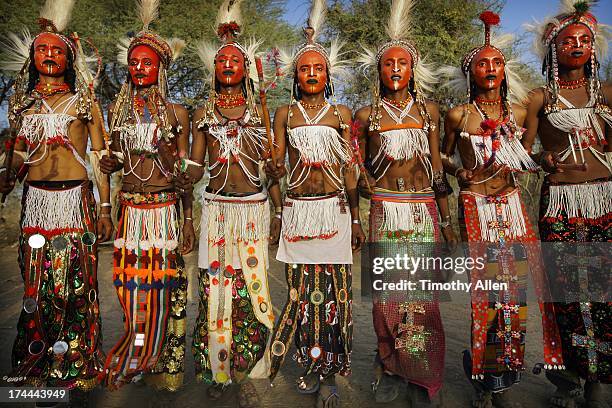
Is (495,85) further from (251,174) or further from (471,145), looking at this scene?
(251,174)

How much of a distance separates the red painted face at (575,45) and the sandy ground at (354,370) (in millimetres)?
2560

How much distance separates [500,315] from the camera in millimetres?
3654

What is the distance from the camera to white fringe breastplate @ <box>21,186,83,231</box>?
3676mm

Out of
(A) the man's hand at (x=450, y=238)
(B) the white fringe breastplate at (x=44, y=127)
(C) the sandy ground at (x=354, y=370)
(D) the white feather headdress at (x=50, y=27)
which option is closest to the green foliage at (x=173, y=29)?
(C) the sandy ground at (x=354, y=370)

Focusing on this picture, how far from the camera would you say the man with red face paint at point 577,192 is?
3.65m

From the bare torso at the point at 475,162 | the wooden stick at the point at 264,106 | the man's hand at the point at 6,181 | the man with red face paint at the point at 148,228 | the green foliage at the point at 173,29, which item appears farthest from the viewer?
the green foliage at the point at 173,29

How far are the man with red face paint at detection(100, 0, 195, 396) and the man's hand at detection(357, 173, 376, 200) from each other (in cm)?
136

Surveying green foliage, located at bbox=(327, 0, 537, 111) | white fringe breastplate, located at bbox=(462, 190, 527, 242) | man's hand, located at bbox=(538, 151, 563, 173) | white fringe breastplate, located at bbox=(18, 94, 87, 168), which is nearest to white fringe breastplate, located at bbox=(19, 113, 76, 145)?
white fringe breastplate, located at bbox=(18, 94, 87, 168)

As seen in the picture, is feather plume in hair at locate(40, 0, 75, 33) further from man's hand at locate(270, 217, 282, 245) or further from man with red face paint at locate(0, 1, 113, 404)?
man's hand at locate(270, 217, 282, 245)

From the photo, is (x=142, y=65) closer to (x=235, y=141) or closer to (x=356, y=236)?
(x=235, y=141)

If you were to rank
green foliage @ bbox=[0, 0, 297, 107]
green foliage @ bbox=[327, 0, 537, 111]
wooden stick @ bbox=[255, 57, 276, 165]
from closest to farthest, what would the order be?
wooden stick @ bbox=[255, 57, 276, 165], green foliage @ bbox=[327, 0, 537, 111], green foliage @ bbox=[0, 0, 297, 107]

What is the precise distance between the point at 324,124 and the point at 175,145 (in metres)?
1.20

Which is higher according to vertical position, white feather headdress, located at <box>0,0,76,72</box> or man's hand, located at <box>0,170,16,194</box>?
white feather headdress, located at <box>0,0,76,72</box>

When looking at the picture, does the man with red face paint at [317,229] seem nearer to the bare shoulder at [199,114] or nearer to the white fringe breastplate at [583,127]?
the bare shoulder at [199,114]
